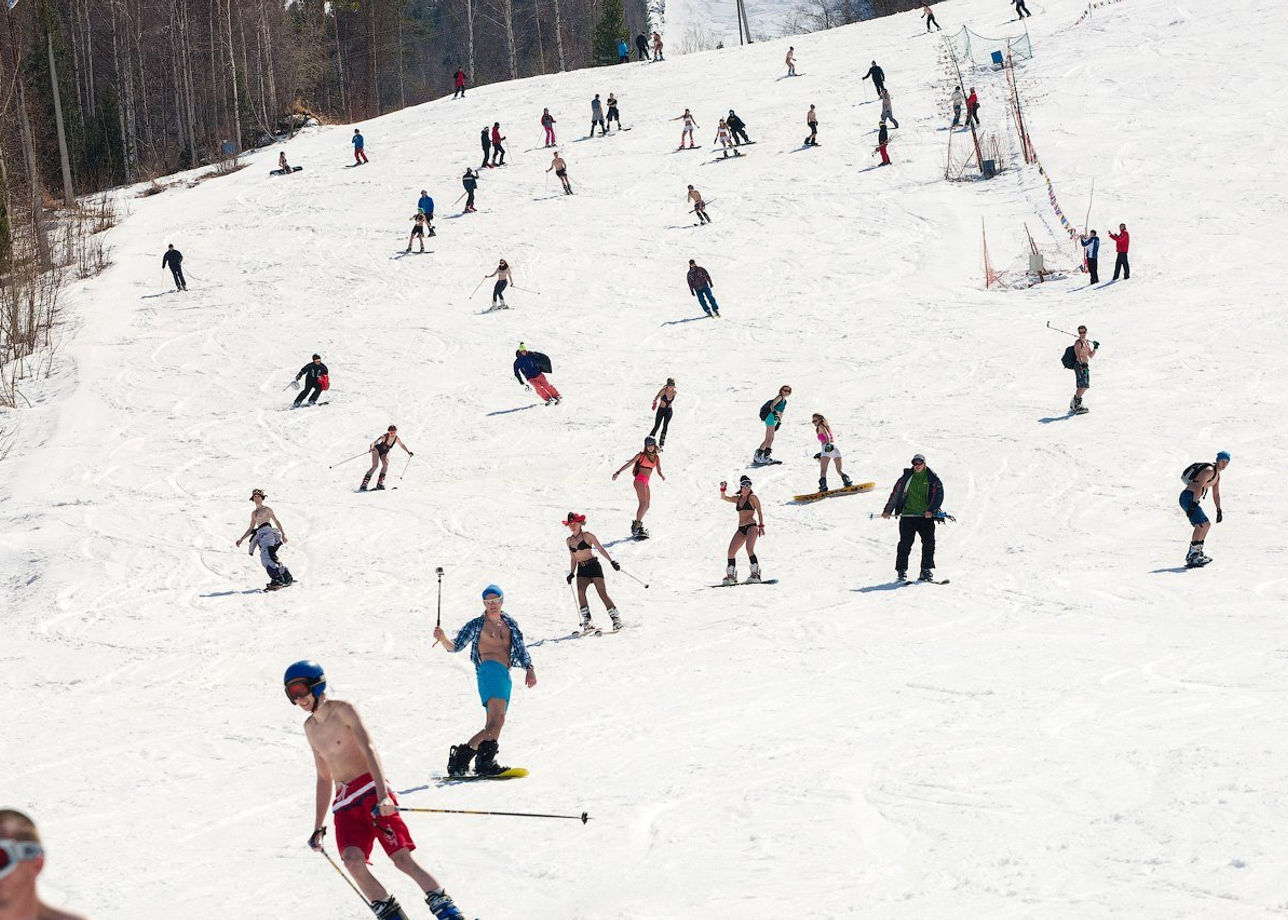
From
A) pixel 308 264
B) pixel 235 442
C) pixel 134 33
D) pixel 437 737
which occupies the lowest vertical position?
pixel 437 737

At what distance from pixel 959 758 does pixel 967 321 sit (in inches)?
764

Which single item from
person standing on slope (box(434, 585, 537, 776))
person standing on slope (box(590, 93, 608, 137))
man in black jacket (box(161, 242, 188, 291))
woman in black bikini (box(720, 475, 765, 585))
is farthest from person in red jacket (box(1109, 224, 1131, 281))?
man in black jacket (box(161, 242, 188, 291))

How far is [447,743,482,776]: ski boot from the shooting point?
899 cm

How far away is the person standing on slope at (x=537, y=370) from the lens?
23922mm

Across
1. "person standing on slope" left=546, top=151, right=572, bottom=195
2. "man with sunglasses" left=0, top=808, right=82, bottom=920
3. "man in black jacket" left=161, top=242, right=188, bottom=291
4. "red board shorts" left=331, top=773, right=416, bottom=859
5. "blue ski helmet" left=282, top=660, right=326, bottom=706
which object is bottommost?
"red board shorts" left=331, top=773, right=416, bottom=859

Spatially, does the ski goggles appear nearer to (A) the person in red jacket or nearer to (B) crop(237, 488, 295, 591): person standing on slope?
(B) crop(237, 488, 295, 591): person standing on slope

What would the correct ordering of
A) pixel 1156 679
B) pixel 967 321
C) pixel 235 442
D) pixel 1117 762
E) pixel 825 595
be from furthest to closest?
1. pixel 967 321
2. pixel 235 442
3. pixel 825 595
4. pixel 1156 679
5. pixel 1117 762

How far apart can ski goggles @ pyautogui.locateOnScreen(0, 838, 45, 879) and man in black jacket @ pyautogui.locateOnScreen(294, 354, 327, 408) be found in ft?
72.7

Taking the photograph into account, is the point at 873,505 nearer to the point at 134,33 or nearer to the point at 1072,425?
the point at 1072,425

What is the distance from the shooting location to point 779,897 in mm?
6465

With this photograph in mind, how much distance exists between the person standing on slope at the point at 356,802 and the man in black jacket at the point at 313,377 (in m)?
19.2

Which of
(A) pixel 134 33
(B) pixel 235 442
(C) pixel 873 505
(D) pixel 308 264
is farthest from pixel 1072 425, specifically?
(A) pixel 134 33

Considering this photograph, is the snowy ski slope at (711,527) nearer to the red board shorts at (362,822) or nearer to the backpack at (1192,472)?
the red board shorts at (362,822)

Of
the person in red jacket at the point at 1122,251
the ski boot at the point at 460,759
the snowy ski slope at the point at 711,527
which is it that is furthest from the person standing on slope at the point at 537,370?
the ski boot at the point at 460,759
